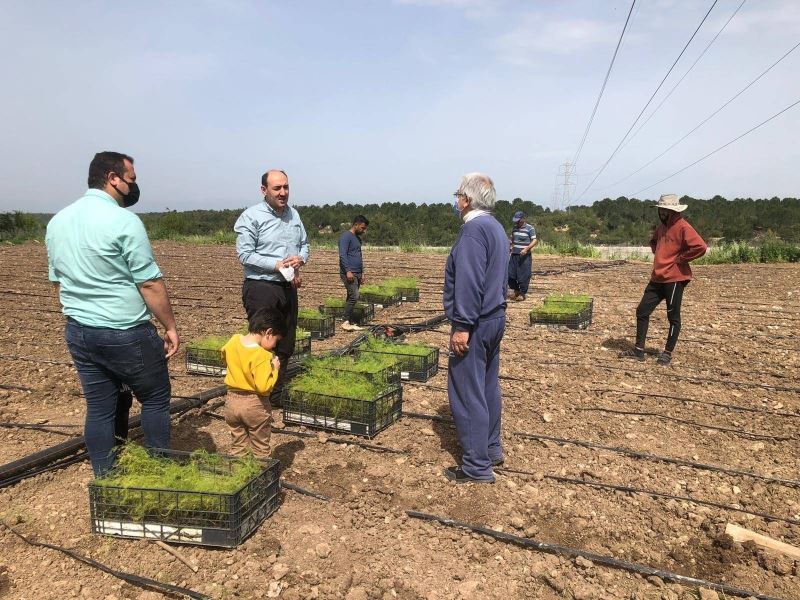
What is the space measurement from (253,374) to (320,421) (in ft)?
4.34

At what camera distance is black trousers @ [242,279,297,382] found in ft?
15.0

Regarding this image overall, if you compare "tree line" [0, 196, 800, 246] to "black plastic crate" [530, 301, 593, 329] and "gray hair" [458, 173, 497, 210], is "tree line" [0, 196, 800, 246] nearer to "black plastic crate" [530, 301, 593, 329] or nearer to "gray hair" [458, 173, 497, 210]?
"black plastic crate" [530, 301, 593, 329]

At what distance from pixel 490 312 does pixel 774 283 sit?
538 inches

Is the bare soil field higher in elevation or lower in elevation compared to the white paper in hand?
lower

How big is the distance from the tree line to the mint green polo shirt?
27338 millimetres

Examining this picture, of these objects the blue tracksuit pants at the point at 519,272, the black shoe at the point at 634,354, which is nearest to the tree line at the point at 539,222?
the blue tracksuit pants at the point at 519,272

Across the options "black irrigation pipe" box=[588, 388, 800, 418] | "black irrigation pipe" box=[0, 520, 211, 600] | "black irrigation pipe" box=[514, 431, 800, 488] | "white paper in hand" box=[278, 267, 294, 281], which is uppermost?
"white paper in hand" box=[278, 267, 294, 281]

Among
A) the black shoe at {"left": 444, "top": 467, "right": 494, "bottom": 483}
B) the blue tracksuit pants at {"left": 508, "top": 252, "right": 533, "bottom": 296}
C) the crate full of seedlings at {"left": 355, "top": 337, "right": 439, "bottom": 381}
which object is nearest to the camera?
the black shoe at {"left": 444, "top": 467, "right": 494, "bottom": 483}

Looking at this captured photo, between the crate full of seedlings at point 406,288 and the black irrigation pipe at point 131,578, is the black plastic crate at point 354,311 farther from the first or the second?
the black irrigation pipe at point 131,578

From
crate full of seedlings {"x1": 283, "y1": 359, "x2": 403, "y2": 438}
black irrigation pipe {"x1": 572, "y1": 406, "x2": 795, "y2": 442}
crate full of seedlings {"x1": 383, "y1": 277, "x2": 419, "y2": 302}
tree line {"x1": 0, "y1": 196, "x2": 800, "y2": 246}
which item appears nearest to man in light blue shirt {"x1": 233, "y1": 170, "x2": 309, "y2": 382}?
crate full of seedlings {"x1": 283, "y1": 359, "x2": 403, "y2": 438}

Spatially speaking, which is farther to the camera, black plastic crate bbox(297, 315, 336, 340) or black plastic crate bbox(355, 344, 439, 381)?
black plastic crate bbox(297, 315, 336, 340)

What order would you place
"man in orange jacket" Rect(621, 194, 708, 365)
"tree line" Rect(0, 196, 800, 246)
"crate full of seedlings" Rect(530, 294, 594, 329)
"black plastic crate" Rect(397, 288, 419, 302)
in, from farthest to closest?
"tree line" Rect(0, 196, 800, 246) < "black plastic crate" Rect(397, 288, 419, 302) < "crate full of seedlings" Rect(530, 294, 594, 329) < "man in orange jacket" Rect(621, 194, 708, 365)

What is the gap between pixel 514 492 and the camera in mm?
3775

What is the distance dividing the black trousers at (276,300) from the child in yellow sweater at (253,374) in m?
0.84
